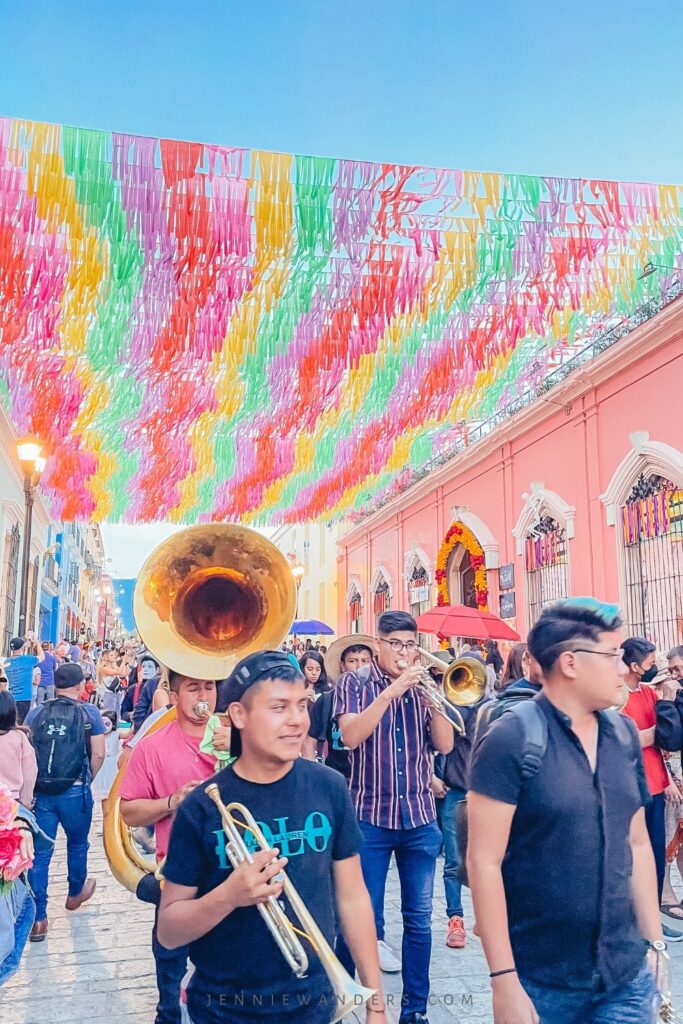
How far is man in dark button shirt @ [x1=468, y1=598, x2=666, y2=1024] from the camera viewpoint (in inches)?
90.7

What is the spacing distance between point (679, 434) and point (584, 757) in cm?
957

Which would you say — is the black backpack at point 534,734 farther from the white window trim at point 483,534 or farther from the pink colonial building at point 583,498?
the white window trim at point 483,534

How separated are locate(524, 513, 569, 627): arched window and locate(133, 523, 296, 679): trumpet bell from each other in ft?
33.8

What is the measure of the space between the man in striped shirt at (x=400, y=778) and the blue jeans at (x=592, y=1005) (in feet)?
5.11

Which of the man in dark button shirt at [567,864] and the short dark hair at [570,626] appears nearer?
the man in dark button shirt at [567,864]

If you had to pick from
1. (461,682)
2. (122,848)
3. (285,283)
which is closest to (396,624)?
(461,682)

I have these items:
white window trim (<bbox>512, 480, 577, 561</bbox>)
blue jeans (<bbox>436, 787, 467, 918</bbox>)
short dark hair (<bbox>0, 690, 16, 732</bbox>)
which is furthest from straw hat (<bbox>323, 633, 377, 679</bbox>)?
white window trim (<bbox>512, 480, 577, 561</bbox>)

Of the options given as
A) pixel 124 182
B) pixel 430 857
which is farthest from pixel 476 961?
pixel 124 182

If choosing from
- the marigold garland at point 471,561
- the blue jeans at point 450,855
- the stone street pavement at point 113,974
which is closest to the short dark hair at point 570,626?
the stone street pavement at point 113,974

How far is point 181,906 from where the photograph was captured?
219 cm

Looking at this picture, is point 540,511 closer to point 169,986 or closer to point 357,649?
point 357,649

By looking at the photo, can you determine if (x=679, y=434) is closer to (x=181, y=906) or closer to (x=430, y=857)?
(x=430, y=857)

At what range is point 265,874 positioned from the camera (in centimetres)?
204

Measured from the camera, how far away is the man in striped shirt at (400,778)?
3818mm
